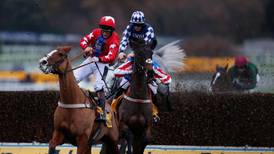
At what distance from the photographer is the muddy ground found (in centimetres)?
1573

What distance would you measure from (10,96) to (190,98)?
311 centimetres

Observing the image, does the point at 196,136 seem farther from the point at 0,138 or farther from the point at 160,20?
the point at 160,20

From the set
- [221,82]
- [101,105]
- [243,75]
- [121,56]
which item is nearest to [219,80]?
[221,82]

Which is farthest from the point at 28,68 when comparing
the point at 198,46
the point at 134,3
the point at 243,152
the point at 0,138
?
the point at 243,152

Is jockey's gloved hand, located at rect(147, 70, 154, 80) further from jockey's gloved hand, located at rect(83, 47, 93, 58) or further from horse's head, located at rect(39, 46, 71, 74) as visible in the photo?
horse's head, located at rect(39, 46, 71, 74)

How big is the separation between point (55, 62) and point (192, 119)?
4.69 metres

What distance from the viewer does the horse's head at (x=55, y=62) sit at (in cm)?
1162

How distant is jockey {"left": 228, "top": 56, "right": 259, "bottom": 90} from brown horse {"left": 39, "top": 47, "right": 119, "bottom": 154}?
6.25 m

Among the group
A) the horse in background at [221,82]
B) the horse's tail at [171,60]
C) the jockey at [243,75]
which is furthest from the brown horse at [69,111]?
the jockey at [243,75]

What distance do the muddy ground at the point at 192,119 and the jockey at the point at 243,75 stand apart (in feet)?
6.44

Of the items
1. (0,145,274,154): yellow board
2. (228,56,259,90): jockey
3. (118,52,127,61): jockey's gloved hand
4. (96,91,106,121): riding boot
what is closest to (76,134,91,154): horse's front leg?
(96,91,106,121): riding boot

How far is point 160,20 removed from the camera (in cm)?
2655

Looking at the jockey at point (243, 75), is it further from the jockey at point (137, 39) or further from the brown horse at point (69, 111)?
the brown horse at point (69, 111)

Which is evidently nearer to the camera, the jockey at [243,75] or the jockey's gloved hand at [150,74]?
the jockey's gloved hand at [150,74]
